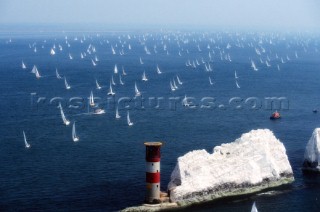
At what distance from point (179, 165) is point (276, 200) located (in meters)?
11.2

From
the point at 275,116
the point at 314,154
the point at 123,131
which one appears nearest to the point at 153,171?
the point at 314,154

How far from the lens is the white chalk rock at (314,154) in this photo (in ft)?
225

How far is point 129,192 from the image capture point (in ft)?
198

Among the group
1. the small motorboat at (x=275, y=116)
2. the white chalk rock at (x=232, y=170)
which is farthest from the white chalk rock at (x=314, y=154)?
the small motorboat at (x=275, y=116)

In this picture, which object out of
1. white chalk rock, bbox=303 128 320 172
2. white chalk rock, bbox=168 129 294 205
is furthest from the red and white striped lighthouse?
white chalk rock, bbox=303 128 320 172

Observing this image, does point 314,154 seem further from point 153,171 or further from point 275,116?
point 275,116

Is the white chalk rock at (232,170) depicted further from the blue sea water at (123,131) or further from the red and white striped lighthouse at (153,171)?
the red and white striped lighthouse at (153,171)

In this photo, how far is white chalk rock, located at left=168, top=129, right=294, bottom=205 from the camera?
5753cm

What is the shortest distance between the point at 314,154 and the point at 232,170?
49.4 feet

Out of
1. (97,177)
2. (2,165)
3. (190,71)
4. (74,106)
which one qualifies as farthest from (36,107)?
(190,71)

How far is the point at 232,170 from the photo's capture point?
59.7 meters

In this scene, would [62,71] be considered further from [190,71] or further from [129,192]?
[129,192]

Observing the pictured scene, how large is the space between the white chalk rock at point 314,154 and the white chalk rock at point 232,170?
589cm

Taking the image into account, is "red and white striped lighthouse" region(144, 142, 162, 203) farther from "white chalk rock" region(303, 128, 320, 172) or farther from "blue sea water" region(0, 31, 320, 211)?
"white chalk rock" region(303, 128, 320, 172)
